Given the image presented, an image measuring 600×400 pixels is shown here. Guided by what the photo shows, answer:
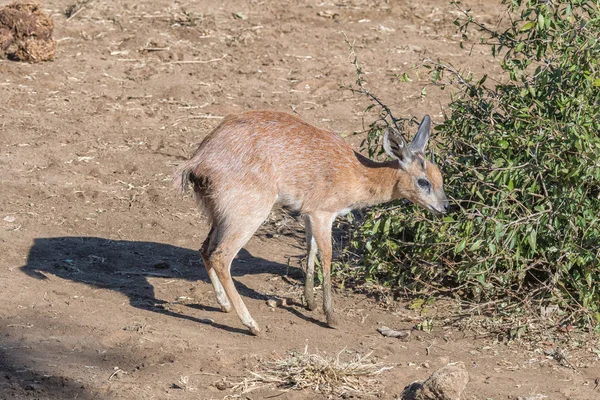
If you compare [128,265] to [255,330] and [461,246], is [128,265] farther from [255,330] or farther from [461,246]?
[461,246]

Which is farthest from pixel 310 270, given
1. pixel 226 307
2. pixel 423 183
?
pixel 423 183

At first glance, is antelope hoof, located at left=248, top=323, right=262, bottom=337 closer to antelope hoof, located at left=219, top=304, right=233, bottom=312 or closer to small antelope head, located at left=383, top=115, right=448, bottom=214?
antelope hoof, located at left=219, top=304, right=233, bottom=312

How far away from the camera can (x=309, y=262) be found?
24.2ft

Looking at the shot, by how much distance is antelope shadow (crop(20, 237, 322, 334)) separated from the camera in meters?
7.50

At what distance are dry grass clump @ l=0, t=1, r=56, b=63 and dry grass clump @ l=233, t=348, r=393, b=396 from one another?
6.97 m

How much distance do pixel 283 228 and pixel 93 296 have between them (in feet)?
7.42

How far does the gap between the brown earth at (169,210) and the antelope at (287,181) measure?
1.55 feet

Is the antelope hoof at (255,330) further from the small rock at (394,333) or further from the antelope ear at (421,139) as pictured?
the antelope ear at (421,139)

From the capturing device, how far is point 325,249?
7.00m

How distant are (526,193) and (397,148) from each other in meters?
1.02

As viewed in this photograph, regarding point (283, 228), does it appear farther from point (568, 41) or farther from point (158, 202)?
point (568, 41)

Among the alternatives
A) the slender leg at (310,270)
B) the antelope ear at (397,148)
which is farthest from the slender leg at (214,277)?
the antelope ear at (397,148)

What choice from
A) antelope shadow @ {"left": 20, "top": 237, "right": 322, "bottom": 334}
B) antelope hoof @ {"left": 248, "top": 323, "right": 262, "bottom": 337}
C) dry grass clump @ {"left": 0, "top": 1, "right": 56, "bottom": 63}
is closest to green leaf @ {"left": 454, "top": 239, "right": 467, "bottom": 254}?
antelope shadow @ {"left": 20, "top": 237, "right": 322, "bottom": 334}

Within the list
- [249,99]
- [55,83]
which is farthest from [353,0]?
[55,83]
